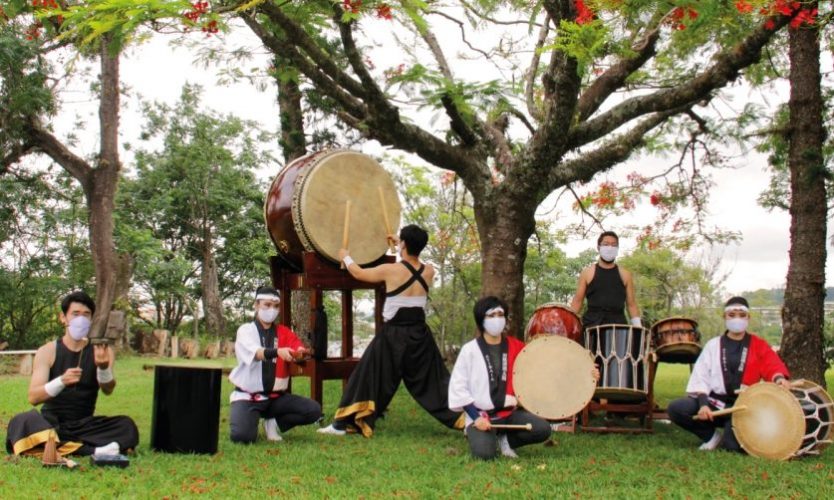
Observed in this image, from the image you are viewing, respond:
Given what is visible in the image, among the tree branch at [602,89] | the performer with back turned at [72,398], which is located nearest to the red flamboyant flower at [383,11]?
the tree branch at [602,89]

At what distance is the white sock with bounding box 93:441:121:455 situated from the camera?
17.1 feet

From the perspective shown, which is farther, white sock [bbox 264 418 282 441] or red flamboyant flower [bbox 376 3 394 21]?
red flamboyant flower [bbox 376 3 394 21]

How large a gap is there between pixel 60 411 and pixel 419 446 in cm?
249

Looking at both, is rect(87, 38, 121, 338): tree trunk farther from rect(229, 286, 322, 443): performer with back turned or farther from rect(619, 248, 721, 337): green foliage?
rect(619, 248, 721, 337): green foliage

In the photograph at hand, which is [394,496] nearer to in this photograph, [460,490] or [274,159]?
[460,490]

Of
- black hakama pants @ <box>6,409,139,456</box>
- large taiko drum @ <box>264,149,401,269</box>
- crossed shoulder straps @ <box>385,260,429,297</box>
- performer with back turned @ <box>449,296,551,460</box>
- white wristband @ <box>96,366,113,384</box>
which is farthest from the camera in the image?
large taiko drum @ <box>264,149,401,269</box>

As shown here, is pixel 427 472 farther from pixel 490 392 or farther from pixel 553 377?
pixel 553 377

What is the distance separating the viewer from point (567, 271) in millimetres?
22922

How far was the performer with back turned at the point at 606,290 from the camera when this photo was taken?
7.28 meters

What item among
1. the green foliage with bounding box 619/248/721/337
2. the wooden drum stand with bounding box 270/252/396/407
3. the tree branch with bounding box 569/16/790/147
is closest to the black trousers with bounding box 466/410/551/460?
the wooden drum stand with bounding box 270/252/396/407

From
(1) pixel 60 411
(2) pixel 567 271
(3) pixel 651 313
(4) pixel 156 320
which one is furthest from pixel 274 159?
(1) pixel 60 411

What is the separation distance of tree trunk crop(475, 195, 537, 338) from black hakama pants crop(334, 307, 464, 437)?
2269 mm

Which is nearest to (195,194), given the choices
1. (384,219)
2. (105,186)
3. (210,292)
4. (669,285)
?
(210,292)

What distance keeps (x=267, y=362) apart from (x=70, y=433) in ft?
4.93
